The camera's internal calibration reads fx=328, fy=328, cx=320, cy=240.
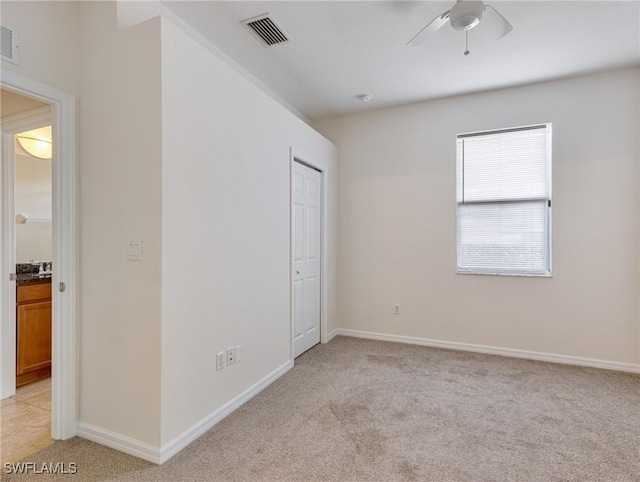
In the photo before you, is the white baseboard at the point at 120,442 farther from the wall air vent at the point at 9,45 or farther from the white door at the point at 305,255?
the wall air vent at the point at 9,45

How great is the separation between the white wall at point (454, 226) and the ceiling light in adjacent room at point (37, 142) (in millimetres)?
3042

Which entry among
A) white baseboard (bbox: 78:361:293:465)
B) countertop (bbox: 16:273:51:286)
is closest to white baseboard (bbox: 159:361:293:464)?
white baseboard (bbox: 78:361:293:465)

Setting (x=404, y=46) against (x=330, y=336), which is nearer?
(x=404, y=46)

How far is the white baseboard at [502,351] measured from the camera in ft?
10.5

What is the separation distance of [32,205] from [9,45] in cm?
229

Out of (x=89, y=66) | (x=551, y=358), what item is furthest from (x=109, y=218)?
(x=551, y=358)

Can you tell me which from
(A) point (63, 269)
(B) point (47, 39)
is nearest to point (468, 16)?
(B) point (47, 39)

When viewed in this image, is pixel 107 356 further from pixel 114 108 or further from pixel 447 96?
pixel 447 96

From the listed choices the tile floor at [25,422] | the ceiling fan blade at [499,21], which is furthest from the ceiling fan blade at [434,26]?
the tile floor at [25,422]

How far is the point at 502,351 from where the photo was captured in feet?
11.8

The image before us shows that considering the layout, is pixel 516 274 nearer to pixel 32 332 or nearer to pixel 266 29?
pixel 266 29

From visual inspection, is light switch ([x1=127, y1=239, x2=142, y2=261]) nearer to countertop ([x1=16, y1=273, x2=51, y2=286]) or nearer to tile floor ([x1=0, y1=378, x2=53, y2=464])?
tile floor ([x1=0, y1=378, x2=53, y2=464])

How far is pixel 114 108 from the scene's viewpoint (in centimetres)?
202

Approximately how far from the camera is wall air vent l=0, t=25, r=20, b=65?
1786 millimetres
